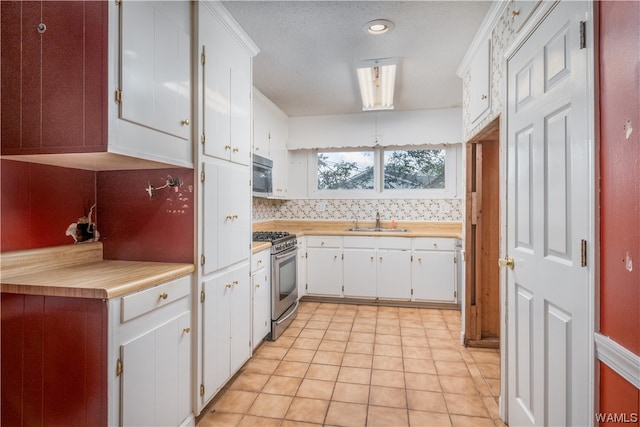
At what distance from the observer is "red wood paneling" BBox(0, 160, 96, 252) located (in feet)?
4.82

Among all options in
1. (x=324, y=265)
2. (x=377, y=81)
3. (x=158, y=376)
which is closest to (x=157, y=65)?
(x=158, y=376)

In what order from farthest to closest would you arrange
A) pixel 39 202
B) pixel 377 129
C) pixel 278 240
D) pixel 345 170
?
pixel 345 170
pixel 377 129
pixel 278 240
pixel 39 202

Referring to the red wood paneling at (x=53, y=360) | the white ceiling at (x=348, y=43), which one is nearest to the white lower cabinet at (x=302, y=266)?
the white ceiling at (x=348, y=43)

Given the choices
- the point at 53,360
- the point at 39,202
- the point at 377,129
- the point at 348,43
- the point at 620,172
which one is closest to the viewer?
the point at 620,172

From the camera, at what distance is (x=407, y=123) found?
4.28 meters

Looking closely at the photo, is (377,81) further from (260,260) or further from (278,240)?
Answer: (260,260)

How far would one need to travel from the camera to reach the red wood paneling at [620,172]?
862 millimetres

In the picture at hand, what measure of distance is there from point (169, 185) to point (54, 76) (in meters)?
0.67

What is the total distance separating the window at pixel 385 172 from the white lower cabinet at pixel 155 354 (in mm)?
3261

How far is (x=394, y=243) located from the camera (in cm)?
395

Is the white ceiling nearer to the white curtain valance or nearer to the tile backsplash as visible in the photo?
the white curtain valance

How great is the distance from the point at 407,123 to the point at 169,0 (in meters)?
3.27

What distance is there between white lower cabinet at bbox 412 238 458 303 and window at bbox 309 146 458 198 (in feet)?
2.87

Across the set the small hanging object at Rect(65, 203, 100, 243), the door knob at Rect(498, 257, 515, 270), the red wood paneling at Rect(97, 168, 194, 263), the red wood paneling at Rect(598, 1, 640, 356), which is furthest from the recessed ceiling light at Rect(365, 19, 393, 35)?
the small hanging object at Rect(65, 203, 100, 243)
